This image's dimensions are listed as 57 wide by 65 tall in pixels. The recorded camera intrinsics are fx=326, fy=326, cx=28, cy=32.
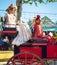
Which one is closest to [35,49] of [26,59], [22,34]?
[26,59]

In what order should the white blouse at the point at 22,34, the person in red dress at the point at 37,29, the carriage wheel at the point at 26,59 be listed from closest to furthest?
the carriage wheel at the point at 26,59 → the white blouse at the point at 22,34 → the person in red dress at the point at 37,29

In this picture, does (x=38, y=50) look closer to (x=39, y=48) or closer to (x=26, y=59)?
(x=39, y=48)

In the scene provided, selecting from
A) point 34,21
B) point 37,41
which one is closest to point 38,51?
point 37,41

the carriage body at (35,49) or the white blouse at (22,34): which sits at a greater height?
the white blouse at (22,34)

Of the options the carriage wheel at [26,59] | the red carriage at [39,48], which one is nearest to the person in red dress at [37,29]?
the red carriage at [39,48]

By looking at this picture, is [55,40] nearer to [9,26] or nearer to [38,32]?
[38,32]

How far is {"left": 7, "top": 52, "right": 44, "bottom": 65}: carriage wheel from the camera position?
7770 mm

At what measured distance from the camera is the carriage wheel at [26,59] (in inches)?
306

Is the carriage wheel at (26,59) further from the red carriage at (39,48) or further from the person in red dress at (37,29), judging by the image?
the person in red dress at (37,29)

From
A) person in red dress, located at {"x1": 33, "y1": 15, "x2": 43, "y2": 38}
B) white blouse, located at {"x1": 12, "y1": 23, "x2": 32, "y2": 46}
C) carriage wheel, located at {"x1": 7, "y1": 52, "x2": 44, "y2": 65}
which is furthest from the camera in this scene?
person in red dress, located at {"x1": 33, "y1": 15, "x2": 43, "y2": 38}

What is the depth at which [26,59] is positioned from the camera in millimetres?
7938

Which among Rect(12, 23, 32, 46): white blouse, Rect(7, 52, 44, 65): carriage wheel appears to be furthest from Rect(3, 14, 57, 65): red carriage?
Rect(12, 23, 32, 46): white blouse

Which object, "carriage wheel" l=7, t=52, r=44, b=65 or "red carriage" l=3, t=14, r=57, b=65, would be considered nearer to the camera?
"carriage wheel" l=7, t=52, r=44, b=65

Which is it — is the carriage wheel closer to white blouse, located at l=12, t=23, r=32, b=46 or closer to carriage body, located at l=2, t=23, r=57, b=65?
carriage body, located at l=2, t=23, r=57, b=65
